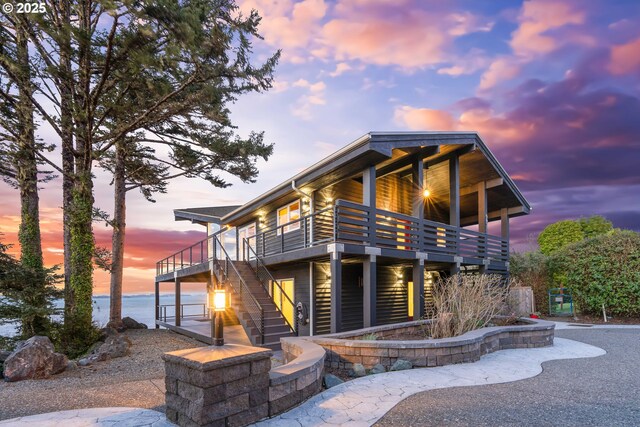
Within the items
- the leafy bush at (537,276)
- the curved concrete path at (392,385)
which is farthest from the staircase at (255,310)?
the leafy bush at (537,276)

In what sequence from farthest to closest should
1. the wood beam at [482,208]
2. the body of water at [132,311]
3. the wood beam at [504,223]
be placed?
1. the wood beam at [504,223]
2. the wood beam at [482,208]
3. the body of water at [132,311]

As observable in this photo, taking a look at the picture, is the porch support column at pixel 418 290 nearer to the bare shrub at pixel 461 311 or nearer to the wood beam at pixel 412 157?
the bare shrub at pixel 461 311

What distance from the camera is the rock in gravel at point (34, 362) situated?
657 centimetres

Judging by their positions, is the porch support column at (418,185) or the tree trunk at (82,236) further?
the porch support column at (418,185)

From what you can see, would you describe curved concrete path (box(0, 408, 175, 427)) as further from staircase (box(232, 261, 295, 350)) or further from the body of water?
the body of water

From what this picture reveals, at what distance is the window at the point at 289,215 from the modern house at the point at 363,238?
39mm

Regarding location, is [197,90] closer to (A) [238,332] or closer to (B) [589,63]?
(A) [238,332]

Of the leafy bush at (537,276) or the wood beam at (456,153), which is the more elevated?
the wood beam at (456,153)

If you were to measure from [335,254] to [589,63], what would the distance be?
31.8 ft

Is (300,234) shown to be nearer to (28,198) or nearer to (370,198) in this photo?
(370,198)

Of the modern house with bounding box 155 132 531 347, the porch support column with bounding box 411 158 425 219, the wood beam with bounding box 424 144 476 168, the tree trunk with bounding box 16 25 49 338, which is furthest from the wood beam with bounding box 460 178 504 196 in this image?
the tree trunk with bounding box 16 25 49 338

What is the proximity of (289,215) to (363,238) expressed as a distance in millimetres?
4687

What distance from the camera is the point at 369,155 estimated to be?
950 cm

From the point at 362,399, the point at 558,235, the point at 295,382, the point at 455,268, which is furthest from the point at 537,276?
the point at 558,235
